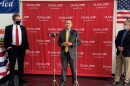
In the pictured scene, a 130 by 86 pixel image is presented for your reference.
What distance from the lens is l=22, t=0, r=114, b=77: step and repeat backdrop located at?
23.7ft

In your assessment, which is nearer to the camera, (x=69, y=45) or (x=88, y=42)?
(x=69, y=45)

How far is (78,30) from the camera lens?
7379mm

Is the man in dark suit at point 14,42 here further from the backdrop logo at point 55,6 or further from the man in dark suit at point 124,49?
the man in dark suit at point 124,49

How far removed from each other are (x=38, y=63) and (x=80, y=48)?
4.13 feet

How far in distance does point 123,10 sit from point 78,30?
127cm

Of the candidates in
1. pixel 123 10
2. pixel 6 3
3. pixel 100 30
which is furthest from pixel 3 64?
pixel 123 10

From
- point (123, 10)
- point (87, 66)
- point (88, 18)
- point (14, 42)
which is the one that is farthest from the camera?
point (87, 66)

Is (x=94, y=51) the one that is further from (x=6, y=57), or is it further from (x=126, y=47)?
(x=6, y=57)

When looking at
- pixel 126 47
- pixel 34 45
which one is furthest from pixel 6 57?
pixel 126 47

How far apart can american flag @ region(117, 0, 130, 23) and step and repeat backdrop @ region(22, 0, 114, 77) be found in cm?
20

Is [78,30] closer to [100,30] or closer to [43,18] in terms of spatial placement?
[100,30]

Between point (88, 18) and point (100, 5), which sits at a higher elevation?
point (100, 5)

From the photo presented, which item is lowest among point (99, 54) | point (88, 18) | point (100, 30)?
point (99, 54)

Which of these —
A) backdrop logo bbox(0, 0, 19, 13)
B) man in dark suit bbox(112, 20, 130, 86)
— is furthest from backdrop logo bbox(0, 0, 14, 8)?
man in dark suit bbox(112, 20, 130, 86)
